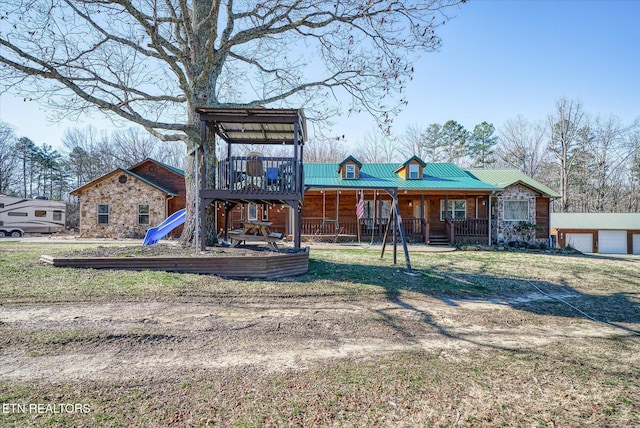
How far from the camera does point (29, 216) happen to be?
24609mm

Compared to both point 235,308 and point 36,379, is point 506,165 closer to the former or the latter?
point 235,308

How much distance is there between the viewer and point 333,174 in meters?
21.5

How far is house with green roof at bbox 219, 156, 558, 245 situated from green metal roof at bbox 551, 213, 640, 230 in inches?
434

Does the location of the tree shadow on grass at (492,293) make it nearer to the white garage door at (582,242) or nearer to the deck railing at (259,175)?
the deck railing at (259,175)

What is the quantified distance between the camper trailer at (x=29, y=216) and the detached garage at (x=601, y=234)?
136ft

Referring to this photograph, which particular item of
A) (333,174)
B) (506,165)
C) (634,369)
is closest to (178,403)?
(634,369)

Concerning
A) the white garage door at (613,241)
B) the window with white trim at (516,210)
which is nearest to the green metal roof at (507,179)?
the window with white trim at (516,210)

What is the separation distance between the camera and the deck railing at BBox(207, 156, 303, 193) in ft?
28.8

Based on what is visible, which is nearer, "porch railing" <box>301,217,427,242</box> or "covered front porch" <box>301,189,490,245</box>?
A: "covered front porch" <box>301,189,490,245</box>

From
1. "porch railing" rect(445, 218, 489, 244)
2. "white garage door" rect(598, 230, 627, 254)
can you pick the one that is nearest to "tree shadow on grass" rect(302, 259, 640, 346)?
"porch railing" rect(445, 218, 489, 244)

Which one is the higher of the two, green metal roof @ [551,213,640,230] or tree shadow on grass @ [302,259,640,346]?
green metal roof @ [551,213,640,230]

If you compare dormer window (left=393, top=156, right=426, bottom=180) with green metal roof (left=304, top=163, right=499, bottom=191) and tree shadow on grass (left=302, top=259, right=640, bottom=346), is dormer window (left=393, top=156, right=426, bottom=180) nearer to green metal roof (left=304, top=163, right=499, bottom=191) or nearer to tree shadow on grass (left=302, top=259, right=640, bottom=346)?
green metal roof (left=304, top=163, right=499, bottom=191)

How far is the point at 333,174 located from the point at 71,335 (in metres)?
18.4

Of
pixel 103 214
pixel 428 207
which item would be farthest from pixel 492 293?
pixel 103 214
